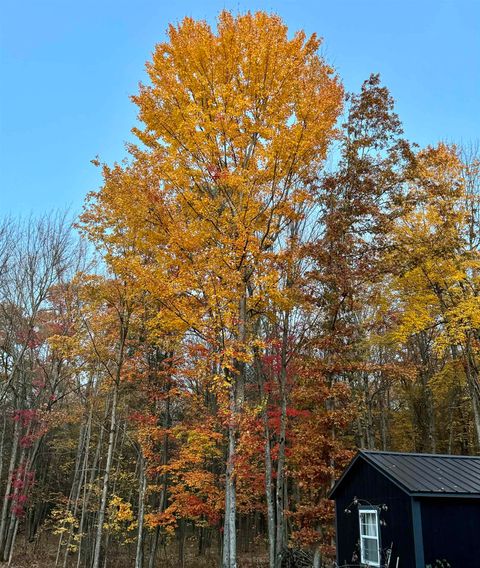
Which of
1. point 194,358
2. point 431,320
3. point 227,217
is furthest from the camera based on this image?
point 194,358

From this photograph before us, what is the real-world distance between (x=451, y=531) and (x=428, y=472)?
1.04m

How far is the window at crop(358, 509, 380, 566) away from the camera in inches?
325

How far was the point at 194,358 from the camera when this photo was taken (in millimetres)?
14758

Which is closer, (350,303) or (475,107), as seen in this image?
(350,303)

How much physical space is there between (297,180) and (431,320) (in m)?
6.44

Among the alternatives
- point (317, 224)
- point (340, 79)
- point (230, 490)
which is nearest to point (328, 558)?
point (230, 490)

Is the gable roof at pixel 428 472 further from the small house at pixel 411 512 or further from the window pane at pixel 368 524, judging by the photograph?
the window pane at pixel 368 524

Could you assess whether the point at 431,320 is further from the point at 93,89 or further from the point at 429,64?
the point at 93,89

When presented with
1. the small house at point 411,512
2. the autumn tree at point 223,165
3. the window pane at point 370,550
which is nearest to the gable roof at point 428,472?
the small house at point 411,512

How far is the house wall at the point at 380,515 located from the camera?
7555 mm

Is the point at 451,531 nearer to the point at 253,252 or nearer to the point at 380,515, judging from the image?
the point at 380,515

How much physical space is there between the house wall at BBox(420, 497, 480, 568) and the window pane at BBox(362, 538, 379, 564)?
1.19 meters

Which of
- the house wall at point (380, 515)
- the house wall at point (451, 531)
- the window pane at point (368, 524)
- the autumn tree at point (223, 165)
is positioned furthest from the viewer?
the autumn tree at point (223, 165)

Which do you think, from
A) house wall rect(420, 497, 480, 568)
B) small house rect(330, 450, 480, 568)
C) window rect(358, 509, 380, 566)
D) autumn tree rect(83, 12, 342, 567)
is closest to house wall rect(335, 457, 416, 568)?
small house rect(330, 450, 480, 568)
